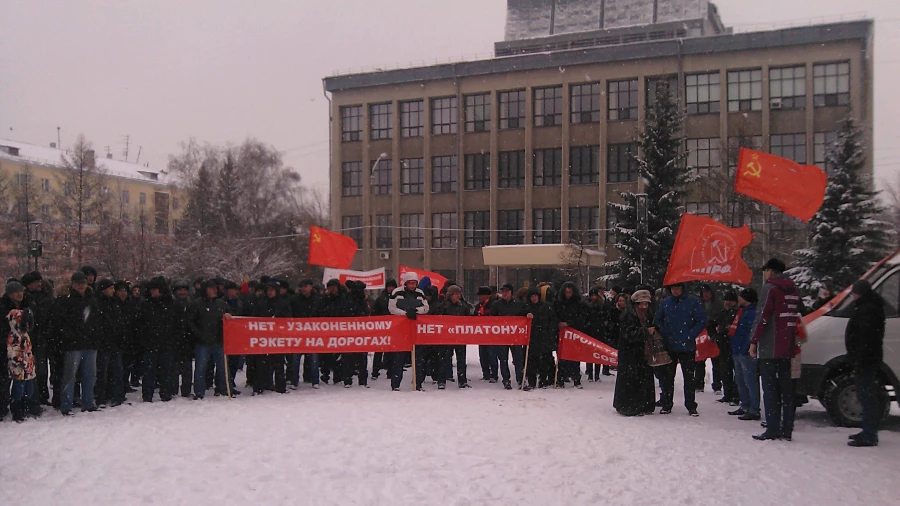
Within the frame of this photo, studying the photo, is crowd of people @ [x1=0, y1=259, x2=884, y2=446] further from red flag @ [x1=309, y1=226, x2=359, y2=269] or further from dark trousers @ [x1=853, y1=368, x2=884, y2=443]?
red flag @ [x1=309, y1=226, x2=359, y2=269]

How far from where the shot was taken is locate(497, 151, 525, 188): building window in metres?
55.5

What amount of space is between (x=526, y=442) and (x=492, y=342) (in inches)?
212

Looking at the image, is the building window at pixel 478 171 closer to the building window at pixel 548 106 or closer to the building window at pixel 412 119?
the building window at pixel 412 119

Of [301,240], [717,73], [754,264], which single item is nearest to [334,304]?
[754,264]

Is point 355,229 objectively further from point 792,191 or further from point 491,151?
point 792,191

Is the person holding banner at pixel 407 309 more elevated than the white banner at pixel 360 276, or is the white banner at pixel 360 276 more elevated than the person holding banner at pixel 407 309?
the white banner at pixel 360 276

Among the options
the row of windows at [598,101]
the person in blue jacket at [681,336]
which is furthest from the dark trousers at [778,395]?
the row of windows at [598,101]

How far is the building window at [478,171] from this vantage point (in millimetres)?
56125

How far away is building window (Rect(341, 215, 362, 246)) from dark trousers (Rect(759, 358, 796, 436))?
50.2 metres

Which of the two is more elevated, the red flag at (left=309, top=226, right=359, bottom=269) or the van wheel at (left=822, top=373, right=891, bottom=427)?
the red flag at (left=309, top=226, right=359, bottom=269)

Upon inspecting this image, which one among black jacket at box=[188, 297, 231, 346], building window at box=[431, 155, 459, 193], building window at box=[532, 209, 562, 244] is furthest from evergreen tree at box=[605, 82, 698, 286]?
building window at box=[431, 155, 459, 193]

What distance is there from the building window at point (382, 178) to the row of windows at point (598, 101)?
1.91 metres

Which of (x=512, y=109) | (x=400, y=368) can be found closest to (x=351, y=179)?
(x=512, y=109)

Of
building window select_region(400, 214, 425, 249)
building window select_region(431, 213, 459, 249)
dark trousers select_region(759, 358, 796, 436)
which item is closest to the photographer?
dark trousers select_region(759, 358, 796, 436)
